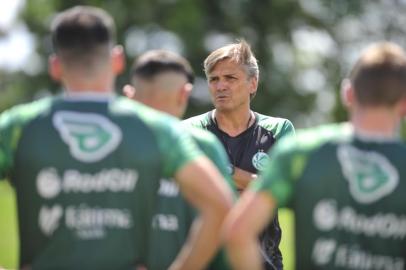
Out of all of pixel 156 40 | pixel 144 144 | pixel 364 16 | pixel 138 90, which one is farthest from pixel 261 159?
pixel 364 16

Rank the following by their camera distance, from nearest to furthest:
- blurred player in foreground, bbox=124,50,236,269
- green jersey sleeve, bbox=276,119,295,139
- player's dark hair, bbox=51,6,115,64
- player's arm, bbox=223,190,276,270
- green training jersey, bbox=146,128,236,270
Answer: player's arm, bbox=223,190,276,270 → player's dark hair, bbox=51,6,115,64 → blurred player in foreground, bbox=124,50,236,269 → green training jersey, bbox=146,128,236,270 → green jersey sleeve, bbox=276,119,295,139

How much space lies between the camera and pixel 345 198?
19.1 feet

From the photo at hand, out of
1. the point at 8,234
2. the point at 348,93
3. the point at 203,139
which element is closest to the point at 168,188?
the point at 203,139

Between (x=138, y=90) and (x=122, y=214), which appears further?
(x=138, y=90)

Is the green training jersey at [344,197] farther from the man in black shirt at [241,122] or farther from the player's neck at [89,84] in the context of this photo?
the man in black shirt at [241,122]

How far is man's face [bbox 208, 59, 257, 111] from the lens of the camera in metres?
9.23

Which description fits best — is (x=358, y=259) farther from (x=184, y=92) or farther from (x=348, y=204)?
(x=184, y=92)

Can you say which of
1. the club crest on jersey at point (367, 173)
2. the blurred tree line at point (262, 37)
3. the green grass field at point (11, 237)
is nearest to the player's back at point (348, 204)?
the club crest on jersey at point (367, 173)

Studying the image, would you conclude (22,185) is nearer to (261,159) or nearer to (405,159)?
(405,159)

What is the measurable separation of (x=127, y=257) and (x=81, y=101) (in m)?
0.81

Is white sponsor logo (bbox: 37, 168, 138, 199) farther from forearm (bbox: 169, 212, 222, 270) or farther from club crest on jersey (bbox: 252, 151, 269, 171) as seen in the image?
club crest on jersey (bbox: 252, 151, 269, 171)

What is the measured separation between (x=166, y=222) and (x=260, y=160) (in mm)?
1327

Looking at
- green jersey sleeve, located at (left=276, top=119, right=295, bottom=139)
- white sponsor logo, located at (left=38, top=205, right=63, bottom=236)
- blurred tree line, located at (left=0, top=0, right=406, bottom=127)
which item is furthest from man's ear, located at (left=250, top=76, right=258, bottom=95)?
blurred tree line, located at (left=0, top=0, right=406, bottom=127)

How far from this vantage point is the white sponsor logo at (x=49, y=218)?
5.92 metres
